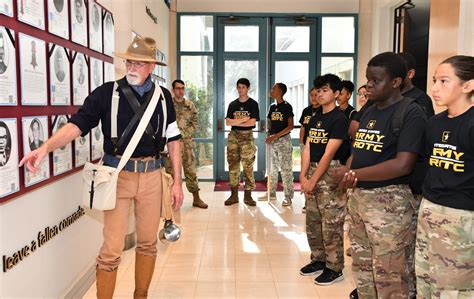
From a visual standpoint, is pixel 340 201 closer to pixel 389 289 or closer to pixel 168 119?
pixel 389 289

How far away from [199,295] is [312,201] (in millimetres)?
1108

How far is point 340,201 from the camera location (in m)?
3.30

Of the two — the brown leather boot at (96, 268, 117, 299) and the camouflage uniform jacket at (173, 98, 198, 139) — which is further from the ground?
the camouflage uniform jacket at (173, 98, 198, 139)

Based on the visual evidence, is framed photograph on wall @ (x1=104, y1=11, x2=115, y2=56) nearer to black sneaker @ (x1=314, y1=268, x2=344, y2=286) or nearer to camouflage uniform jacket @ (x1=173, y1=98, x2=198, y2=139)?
camouflage uniform jacket @ (x1=173, y1=98, x2=198, y2=139)

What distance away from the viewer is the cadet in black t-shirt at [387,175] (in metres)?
2.19

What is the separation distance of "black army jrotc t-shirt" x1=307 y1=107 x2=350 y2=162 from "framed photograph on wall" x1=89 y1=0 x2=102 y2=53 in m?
1.77

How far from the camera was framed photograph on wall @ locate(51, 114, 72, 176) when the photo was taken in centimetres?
263

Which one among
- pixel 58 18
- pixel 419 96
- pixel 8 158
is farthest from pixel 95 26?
pixel 419 96

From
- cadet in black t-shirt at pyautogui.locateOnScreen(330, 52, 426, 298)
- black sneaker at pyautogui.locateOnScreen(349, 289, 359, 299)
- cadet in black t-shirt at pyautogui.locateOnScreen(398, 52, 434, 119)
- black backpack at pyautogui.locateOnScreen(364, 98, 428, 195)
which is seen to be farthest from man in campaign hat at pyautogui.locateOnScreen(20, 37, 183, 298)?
cadet in black t-shirt at pyautogui.locateOnScreen(398, 52, 434, 119)

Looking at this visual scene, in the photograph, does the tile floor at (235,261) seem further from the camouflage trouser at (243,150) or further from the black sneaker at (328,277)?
the camouflage trouser at (243,150)

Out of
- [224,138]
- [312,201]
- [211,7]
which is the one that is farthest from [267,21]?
[312,201]

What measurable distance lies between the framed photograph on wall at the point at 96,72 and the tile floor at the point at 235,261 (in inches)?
59.4

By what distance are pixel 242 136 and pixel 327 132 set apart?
2.86 m

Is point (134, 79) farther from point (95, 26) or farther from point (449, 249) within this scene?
point (449, 249)
